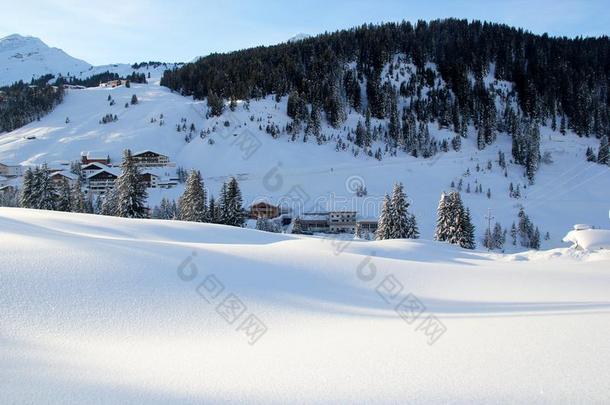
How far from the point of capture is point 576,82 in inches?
4766

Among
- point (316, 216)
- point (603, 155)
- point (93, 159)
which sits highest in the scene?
point (603, 155)

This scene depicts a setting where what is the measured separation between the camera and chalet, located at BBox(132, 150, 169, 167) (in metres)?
84.1

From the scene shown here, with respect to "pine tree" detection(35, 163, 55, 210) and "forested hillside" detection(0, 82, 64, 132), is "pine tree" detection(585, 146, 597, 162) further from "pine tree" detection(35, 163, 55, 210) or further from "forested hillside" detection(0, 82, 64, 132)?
"forested hillside" detection(0, 82, 64, 132)

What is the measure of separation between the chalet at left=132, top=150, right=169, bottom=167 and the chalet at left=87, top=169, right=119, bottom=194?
11286 mm

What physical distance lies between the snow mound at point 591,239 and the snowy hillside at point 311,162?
123 ft

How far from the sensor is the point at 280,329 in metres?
6.73

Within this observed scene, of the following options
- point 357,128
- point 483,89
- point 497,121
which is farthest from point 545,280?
point 483,89

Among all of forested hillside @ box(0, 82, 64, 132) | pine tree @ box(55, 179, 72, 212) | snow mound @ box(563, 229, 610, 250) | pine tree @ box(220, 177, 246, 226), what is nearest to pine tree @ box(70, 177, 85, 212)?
pine tree @ box(55, 179, 72, 212)

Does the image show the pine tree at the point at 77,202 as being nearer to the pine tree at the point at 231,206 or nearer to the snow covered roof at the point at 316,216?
the pine tree at the point at 231,206

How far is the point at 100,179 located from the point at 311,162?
130ft

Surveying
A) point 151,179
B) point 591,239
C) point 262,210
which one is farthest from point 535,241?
point 151,179

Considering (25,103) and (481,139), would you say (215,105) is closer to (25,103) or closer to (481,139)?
(25,103)

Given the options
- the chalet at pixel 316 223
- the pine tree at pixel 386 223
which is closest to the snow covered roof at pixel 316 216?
the chalet at pixel 316 223

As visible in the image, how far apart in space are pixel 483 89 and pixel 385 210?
309ft
